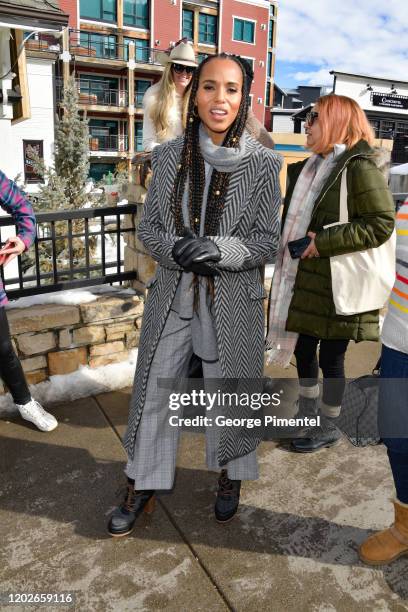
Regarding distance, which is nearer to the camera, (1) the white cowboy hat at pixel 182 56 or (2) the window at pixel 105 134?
(1) the white cowboy hat at pixel 182 56

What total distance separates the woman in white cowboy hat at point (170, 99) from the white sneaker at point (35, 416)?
1.94 metres

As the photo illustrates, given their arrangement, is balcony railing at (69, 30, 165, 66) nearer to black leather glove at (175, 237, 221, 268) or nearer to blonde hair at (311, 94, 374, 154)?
blonde hair at (311, 94, 374, 154)

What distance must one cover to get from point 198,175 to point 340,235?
841 millimetres

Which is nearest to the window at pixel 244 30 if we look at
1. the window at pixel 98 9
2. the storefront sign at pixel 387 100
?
the window at pixel 98 9

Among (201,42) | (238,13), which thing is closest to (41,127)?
(201,42)

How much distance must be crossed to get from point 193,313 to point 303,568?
49.1 inches

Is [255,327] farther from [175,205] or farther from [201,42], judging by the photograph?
[201,42]

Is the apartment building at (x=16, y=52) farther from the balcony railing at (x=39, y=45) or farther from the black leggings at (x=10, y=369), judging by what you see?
the balcony railing at (x=39, y=45)

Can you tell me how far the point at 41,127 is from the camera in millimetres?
23484

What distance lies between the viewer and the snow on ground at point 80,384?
3688mm

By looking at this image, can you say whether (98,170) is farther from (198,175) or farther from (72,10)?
(198,175)

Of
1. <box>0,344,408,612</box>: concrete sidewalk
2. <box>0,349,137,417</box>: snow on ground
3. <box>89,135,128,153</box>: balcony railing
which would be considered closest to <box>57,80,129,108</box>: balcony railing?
<box>89,135,128,153</box>: balcony railing

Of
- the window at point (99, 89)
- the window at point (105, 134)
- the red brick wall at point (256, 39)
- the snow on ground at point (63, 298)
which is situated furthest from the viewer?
the red brick wall at point (256, 39)

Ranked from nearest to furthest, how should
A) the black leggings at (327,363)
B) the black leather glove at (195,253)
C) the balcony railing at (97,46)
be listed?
the black leather glove at (195,253) < the black leggings at (327,363) < the balcony railing at (97,46)
